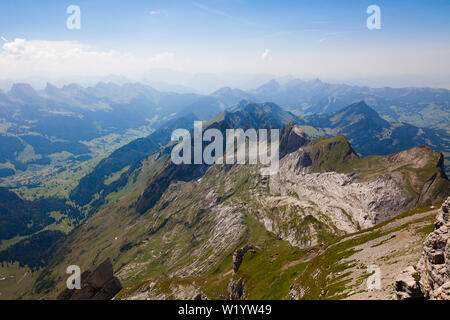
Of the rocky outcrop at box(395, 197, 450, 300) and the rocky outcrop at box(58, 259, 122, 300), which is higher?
the rocky outcrop at box(395, 197, 450, 300)

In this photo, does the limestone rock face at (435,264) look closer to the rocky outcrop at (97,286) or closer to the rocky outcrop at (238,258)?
the rocky outcrop at (238,258)

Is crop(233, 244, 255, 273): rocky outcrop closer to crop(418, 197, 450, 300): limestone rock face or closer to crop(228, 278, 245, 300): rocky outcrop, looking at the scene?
crop(228, 278, 245, 300): rocky outcrop

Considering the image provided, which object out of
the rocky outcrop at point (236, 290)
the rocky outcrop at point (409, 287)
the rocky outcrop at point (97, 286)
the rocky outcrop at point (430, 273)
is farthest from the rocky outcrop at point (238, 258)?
the rocky outcrop at point (409, 287)

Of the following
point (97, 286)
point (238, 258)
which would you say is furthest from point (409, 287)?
point (97, 286)

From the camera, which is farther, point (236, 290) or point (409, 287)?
point (236, 290)

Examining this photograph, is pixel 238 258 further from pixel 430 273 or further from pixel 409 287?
pixel 430 273

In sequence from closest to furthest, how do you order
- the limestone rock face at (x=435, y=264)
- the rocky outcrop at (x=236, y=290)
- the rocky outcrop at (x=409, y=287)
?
1. the limestone rock face at (x=435, y=264)
2. the rocky outcrop at (x=409, y=287)
3. the rocky outcrop at (x=236, y=290)

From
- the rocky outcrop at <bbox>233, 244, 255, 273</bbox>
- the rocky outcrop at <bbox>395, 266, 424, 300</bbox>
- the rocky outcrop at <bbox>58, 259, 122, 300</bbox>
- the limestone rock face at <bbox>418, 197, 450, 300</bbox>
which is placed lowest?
the rocky outcrop at <bbox>58, 259, 122, 300</bbox>

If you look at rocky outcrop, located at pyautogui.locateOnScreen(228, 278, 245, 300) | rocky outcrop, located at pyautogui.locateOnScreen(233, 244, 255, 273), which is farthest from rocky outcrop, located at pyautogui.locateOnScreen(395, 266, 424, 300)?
rocky outcrop, located at pyautogui.locateOnScreen(233, 244, 255, 273)

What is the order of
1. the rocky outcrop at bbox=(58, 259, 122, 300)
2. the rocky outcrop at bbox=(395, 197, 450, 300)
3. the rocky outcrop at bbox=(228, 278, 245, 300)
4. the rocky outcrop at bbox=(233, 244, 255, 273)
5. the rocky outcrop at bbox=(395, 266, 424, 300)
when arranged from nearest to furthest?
the rocky outcrop at bbox=(395, 197, 450, 300) → the rocky outcrop at bbox=(395, 266, 424, 300) → the rocky outcrop at bbox=(228, 278, 245, 300) → the rocky outcrop at bbox=(58, 259, 122, 300) → the rocky outcrop at bbox=(233, 244, 255, 273)
